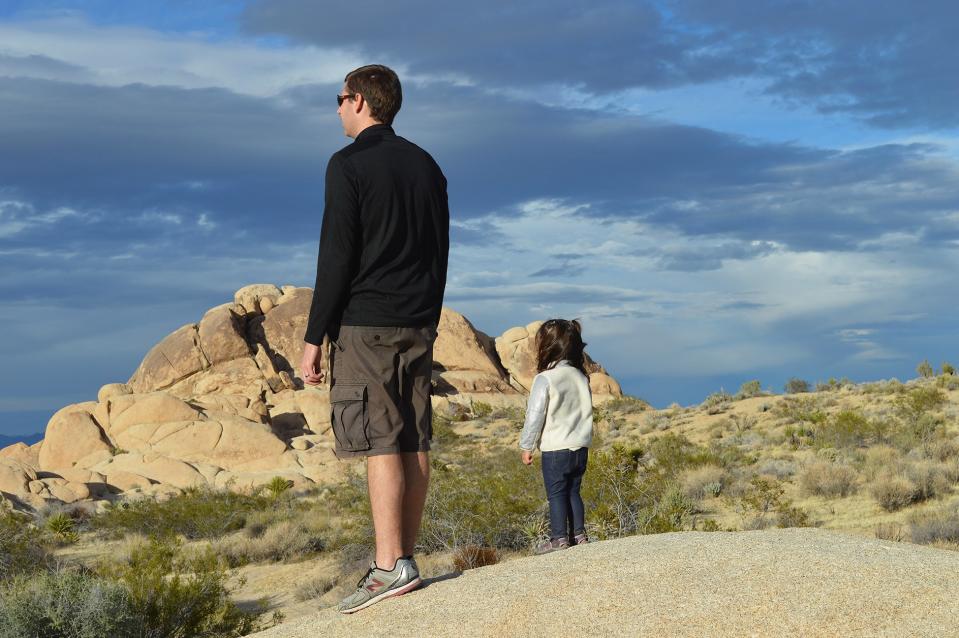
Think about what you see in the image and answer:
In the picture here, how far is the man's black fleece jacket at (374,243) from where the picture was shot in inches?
198

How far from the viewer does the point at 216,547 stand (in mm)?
16531

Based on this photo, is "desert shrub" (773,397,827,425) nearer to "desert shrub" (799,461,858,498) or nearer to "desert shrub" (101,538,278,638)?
"desert shrub" (799,461,858,498)

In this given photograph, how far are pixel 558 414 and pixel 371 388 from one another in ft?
8.68

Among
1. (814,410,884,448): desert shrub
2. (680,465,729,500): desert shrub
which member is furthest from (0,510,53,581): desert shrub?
(814,410,884,448): desert shrub

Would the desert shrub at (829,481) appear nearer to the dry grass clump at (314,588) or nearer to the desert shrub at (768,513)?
the desert shrub at (768,513)

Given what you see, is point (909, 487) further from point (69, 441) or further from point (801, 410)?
point (69, 441)

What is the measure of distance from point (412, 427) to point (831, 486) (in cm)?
1243

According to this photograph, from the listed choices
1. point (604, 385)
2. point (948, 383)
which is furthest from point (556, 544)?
point (604, 385)

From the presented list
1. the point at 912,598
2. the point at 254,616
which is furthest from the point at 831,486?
the point at 912,598

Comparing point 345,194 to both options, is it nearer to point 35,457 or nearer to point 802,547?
point 802,547

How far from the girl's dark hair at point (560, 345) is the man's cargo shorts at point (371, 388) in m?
2.53

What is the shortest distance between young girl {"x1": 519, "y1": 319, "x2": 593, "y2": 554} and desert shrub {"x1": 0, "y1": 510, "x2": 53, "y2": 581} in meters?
9.13

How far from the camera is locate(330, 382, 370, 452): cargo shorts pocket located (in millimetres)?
5074

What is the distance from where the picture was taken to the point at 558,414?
7.45 m
